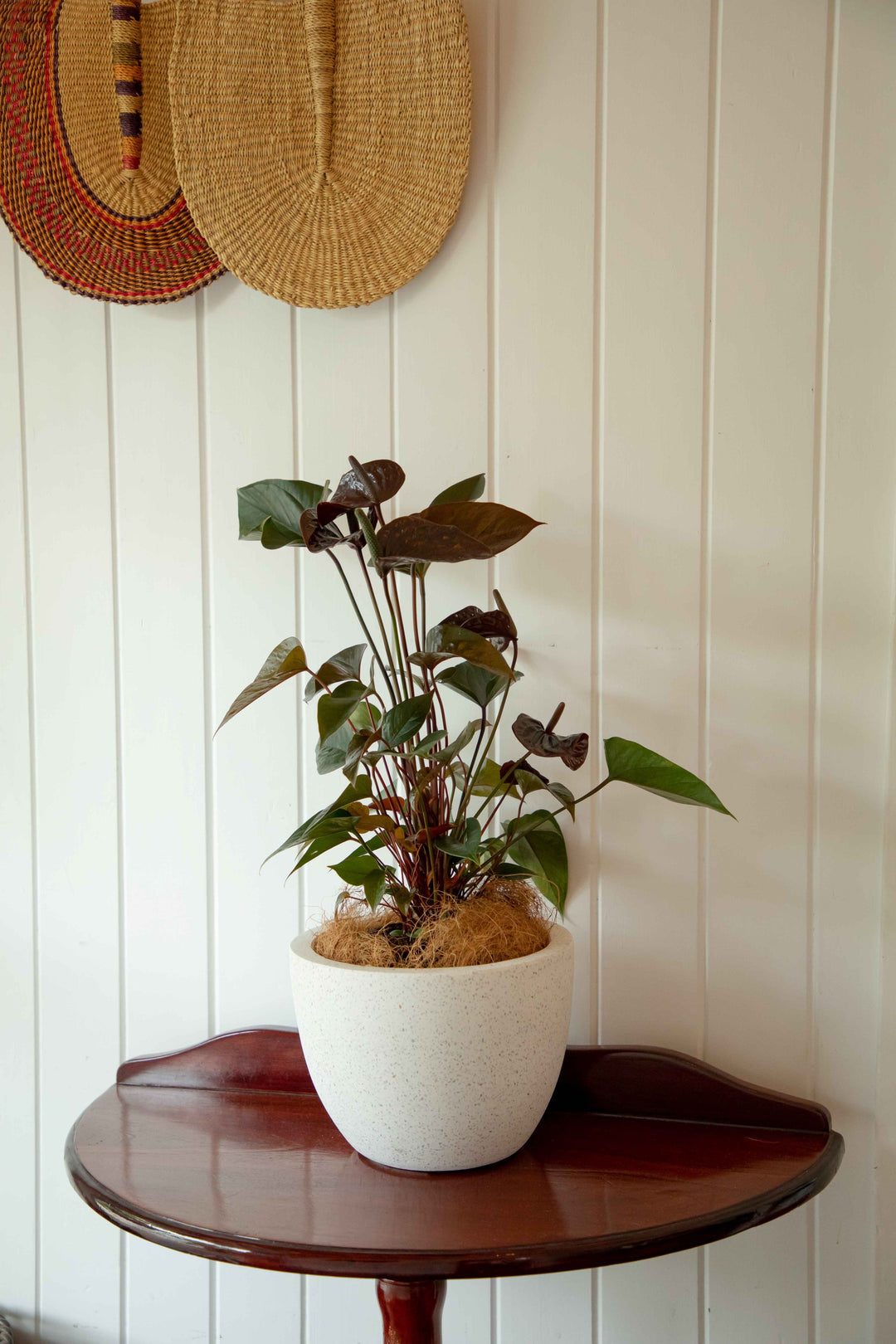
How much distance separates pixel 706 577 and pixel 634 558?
3.0 inches

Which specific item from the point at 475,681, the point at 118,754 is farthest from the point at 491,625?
the point at 118,754

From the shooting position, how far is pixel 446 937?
29.7 inches

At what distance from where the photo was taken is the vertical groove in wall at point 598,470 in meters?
0.92

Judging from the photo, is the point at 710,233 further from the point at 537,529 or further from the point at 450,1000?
the point at 450,1000

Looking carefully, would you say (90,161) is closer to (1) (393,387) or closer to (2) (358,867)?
(1) (393,387)

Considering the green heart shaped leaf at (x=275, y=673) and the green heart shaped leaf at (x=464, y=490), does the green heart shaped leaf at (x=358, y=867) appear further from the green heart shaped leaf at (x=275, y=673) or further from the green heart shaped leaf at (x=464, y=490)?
the green heart shaped leaf at (x=464, y=490)

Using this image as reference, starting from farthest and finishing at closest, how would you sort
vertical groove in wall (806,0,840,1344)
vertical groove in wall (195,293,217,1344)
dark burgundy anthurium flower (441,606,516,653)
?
→ 1. vertical groove in wall (195,293,217,1344)
2. vertical groove in wall (806,0,840,1344)
3. dark burgundy anthurium flower (441,606,516,653)

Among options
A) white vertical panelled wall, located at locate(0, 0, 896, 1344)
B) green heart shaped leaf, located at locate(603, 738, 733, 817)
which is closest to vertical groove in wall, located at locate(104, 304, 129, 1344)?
white vertical panelled wall, located at locate(0, 0, 896, 1344)

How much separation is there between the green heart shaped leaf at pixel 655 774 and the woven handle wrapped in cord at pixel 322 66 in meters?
0.66

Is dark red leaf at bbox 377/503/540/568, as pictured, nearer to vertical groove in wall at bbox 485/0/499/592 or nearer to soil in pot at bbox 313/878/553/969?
vertical groove in wall at bbox 485/0/499/592

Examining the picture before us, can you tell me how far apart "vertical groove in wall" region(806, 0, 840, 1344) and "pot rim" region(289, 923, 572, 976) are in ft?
0.91

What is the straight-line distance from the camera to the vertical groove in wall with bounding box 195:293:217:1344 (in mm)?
1004

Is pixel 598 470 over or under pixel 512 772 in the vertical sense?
over

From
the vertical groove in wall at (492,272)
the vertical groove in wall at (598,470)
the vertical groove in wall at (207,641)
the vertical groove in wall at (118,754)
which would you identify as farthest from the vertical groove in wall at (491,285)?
the vertical groove in wall at (118,754)
